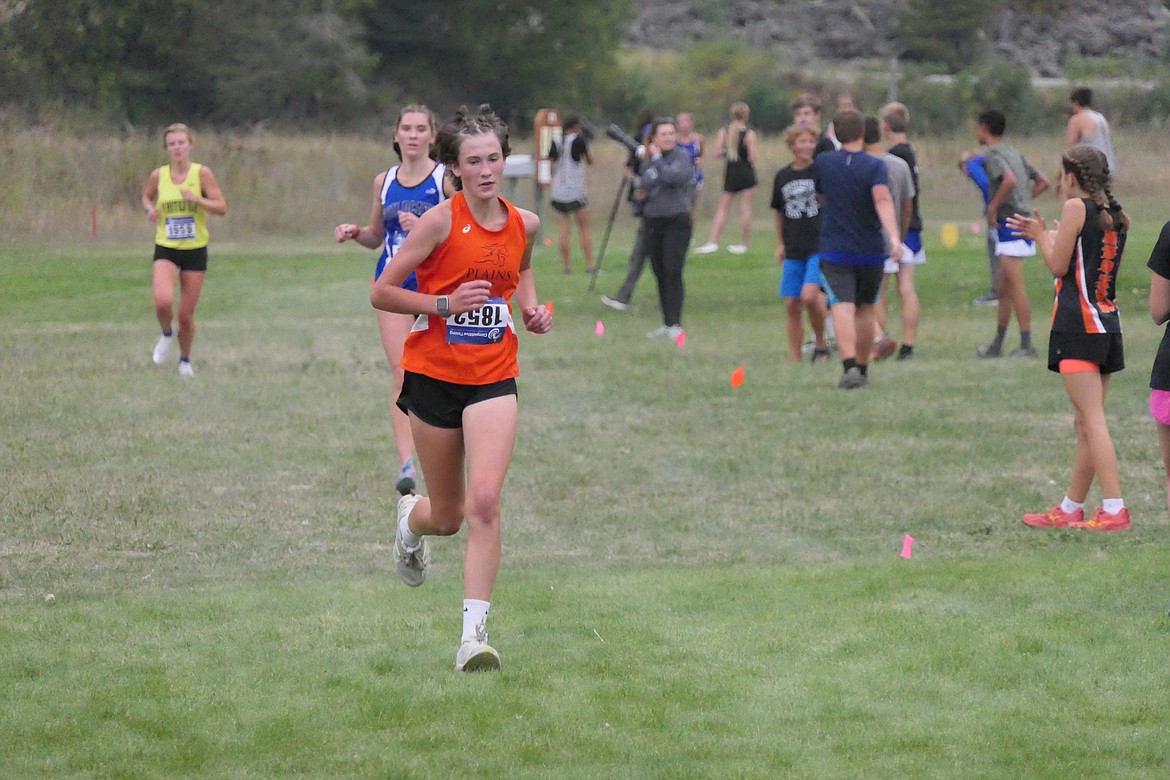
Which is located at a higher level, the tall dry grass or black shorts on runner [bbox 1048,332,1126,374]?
black shorts on runner [bbox 1048,332,1126,374]

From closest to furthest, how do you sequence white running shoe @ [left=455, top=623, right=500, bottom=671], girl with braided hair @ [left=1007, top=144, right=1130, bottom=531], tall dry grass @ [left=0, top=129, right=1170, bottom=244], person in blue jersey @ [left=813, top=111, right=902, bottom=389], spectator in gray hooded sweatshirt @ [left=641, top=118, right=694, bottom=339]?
white running shoe @ [left=455, top=623, right=500, bottom=671] < girl with braided hair @ [left=1007, top=144, right=1130, bottom=531] < person in blue jersey @ [left=813, top=111, right=902, bottom=389] < spectator in gray hooded sweatshirt @ [left=641, top=118, right=694, bottom=339] < tall dry grass @ [left=0, top=129, right=1170, bottom=244]

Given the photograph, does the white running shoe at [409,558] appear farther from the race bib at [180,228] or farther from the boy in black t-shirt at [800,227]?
the boy in black t-shirt at [800,227]

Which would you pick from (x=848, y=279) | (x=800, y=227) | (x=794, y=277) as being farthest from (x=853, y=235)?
(x=794, y=277)

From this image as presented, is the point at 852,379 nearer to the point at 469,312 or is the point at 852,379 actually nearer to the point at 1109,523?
the point at 1109,523

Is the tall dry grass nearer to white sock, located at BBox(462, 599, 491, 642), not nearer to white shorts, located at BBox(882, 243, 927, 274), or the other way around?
white shorts, located at BBox(882, 243, 927, 274)

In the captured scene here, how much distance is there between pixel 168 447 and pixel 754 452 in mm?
3683

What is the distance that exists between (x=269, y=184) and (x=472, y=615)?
2770 cm

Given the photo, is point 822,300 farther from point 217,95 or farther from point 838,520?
point 217,95

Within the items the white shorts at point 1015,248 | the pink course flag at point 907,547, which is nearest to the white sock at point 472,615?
the pink course flag at point 907,547

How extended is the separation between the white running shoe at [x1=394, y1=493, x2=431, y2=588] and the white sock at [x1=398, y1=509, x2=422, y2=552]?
0.03 ft

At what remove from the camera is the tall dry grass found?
2892cm

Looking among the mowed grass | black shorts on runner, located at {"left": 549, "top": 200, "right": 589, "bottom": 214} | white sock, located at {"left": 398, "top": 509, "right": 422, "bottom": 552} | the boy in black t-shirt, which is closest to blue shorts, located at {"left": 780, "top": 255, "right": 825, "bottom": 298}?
the boy in black t-shirt

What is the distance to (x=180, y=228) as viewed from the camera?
13.3 metres

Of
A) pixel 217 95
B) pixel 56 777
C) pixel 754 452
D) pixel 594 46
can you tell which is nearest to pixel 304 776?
pixel 56 777
